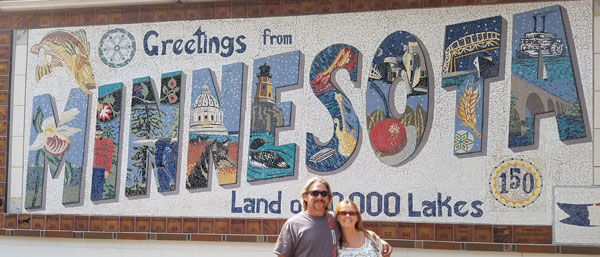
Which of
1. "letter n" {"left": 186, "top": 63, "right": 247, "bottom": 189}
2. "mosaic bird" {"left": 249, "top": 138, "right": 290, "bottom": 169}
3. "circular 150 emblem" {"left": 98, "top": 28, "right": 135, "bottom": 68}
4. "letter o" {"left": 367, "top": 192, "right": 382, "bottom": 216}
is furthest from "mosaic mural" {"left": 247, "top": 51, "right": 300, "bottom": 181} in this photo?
"circular 150 emblem" {"left": 98, "top": 28, "right": 135, "bottom": 68}

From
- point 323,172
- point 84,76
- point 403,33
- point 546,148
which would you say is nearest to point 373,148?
point 323,172

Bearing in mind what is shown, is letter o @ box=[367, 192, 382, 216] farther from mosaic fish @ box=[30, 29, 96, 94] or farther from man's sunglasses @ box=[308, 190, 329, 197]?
mosaic fish @ box=[30, 29, 96, 94]

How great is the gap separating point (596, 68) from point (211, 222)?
14.7 ft

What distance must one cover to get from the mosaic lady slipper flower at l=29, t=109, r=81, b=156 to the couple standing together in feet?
13.1

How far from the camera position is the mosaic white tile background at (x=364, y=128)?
25.1 feet

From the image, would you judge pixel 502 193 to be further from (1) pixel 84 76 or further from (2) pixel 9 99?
(2) pixel 9 99

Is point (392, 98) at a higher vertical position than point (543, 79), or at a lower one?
lower

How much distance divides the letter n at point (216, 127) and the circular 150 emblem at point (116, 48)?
101cm

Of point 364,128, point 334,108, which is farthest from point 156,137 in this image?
point 364,128

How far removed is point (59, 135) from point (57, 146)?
0.13m

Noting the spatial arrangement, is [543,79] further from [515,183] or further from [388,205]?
[388,205]

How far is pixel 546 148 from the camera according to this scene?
7664 mm

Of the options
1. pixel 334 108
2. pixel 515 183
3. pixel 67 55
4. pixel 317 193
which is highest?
pixel 67 55

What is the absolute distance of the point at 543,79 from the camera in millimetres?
7707
